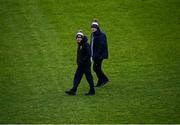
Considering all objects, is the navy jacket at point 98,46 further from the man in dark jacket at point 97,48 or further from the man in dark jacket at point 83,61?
the man in dark jacket at point 83,61

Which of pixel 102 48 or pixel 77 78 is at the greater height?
pixel 102 48

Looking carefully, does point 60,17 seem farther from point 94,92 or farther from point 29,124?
point 29,124

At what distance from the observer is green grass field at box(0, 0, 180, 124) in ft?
58.6

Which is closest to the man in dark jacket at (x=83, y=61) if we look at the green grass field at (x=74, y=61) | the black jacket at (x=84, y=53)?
the black jacket at (x=84, y=53)

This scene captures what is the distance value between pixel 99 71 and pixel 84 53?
1.30 metres

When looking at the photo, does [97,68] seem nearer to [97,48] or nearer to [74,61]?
[97,48]

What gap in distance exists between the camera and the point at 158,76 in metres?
20.8

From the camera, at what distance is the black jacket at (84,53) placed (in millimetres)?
18797

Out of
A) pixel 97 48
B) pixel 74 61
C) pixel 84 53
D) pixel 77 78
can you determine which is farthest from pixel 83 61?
pixel 74 61

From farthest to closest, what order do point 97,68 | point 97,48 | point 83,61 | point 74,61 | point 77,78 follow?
point 74,61, point 97,68, point 97,48, point 77,78, point 83,61

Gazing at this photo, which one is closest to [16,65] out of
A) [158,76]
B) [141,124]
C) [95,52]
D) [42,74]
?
[42,74]

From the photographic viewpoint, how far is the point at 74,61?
73.3 ft

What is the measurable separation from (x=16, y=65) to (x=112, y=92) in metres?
4.09

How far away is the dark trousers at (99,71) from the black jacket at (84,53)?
98 cm
